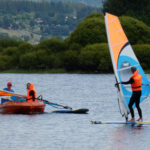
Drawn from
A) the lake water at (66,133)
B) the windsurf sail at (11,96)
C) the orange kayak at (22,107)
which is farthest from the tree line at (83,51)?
the lake water at (66,133)

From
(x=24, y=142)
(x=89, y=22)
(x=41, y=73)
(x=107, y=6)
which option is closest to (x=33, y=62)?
(x=41, y=73)

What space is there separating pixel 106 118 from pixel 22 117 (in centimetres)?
396

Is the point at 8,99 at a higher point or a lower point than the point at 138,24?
lower

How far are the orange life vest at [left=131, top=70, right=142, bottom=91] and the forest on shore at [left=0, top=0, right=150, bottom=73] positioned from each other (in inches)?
2758

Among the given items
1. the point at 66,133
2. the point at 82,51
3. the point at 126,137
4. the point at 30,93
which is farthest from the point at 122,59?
the point at 82,51

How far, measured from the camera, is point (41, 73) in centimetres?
10875

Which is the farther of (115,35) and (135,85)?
(115,35)

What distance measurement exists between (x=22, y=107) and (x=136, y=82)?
810 cm

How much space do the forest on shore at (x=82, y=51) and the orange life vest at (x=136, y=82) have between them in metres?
70.1

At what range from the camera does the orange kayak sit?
30.9m

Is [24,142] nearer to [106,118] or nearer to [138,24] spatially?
[106,118]

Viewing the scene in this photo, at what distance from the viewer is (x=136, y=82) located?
80.9 ft

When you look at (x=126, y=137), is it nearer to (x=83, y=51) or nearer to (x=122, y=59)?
(x=122, y=59)

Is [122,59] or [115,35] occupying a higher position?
[115,35]
